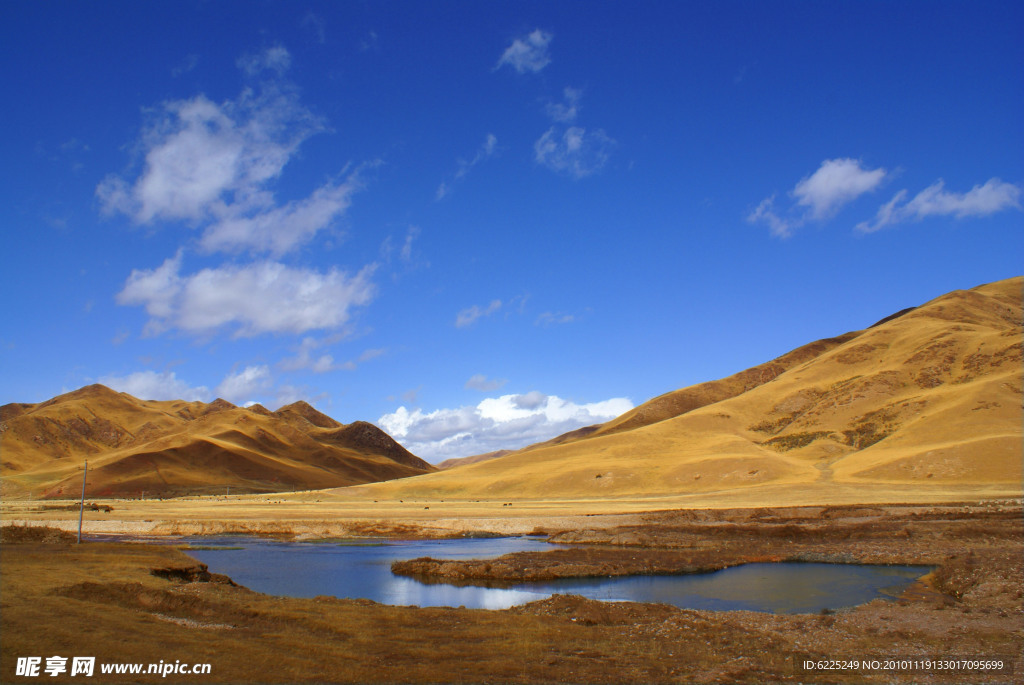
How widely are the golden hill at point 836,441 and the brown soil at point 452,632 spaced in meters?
67.7

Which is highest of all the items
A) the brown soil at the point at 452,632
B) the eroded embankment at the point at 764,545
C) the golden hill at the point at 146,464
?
the golden hill at the point at 146,464

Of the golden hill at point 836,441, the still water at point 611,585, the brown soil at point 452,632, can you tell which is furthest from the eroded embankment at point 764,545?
the golden hill at point 836,441

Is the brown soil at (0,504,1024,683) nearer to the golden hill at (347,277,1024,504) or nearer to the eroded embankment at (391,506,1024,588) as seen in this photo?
the eroded embankment at (391,506,1024,588)

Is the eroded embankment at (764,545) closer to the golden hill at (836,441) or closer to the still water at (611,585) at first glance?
the still water at (611,585)

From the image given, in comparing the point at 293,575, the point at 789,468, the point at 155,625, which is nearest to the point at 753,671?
the point at 155,625

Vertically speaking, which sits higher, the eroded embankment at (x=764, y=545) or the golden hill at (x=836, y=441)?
the golden hill at (x=836, y=441)

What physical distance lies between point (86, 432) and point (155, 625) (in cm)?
22569

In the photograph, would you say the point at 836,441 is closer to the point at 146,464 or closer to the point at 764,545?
the point at 764,545

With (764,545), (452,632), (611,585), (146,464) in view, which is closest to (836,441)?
(764,545)

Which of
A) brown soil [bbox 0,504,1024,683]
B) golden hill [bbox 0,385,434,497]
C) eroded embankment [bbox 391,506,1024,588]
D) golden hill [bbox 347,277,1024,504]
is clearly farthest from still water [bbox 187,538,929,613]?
golden hill [bbox 0,385,434,497]

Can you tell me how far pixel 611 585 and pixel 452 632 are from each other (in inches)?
565

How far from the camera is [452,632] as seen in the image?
1686cm

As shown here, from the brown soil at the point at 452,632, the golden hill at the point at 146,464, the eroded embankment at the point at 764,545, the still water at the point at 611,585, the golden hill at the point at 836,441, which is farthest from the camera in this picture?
the golden hill at the point at 146,464

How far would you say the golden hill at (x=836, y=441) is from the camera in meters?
88.6
